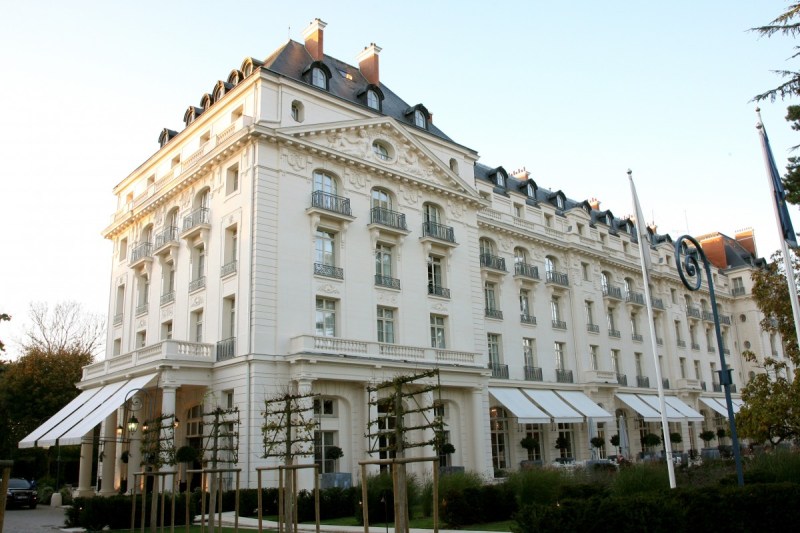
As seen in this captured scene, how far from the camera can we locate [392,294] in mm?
30906

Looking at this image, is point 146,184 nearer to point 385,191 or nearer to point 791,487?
point 385,191

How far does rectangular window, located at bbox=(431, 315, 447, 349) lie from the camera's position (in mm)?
32406

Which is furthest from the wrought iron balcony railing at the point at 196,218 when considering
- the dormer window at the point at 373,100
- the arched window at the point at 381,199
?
the dormer window at the point at 373,100

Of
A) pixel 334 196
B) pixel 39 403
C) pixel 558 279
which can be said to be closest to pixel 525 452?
pixel 558 279

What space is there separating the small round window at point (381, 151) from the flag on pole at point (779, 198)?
17.6m

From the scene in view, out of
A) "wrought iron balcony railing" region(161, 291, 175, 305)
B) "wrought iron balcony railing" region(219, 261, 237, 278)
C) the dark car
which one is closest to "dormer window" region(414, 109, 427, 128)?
"wrought iron balcony railing" region(219, 261, 237, 278)

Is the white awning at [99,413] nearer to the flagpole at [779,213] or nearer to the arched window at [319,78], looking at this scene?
the arched window at [319,78]

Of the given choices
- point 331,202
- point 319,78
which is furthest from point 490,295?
point 319,78

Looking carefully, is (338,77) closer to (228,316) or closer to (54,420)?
(228,316)

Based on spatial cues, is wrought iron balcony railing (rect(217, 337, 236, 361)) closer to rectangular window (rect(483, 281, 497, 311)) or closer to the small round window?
the small round window

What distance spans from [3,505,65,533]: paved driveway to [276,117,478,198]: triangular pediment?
1560cm

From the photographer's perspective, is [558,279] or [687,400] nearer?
[558,279]

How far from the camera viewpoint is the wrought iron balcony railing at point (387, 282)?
100 ft

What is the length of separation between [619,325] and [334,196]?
24234 mm
